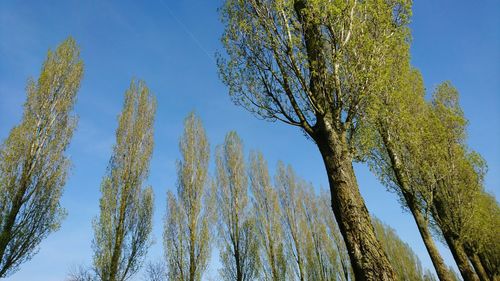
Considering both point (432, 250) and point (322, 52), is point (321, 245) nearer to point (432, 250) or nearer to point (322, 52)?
point (432, 250)

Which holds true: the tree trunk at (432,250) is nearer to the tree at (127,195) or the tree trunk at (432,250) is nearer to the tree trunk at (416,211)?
the tree trunk at (416,211)

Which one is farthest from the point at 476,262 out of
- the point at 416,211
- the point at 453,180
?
the point at 416,211

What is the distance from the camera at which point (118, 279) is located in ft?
34.0

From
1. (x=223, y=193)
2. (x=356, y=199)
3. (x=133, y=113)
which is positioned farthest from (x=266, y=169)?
(x=356, y=199)

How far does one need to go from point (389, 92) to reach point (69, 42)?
1321cm

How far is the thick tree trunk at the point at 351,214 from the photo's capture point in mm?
3984

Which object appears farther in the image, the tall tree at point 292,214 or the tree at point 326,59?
the tall tree at point 292,214

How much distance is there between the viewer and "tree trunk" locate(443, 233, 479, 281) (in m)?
9.52

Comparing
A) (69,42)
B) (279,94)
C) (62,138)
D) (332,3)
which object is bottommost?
(279,94)

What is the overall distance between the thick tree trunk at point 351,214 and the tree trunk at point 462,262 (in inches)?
303

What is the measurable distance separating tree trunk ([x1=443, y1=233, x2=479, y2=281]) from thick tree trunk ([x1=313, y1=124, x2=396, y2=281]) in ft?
25.3

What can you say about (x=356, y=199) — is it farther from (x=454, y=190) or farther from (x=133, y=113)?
(x=133, y=113)

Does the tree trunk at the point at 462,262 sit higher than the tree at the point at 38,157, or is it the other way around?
the tree at the point at 38,157

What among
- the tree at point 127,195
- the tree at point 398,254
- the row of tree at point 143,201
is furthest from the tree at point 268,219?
the tree at point 398,254
